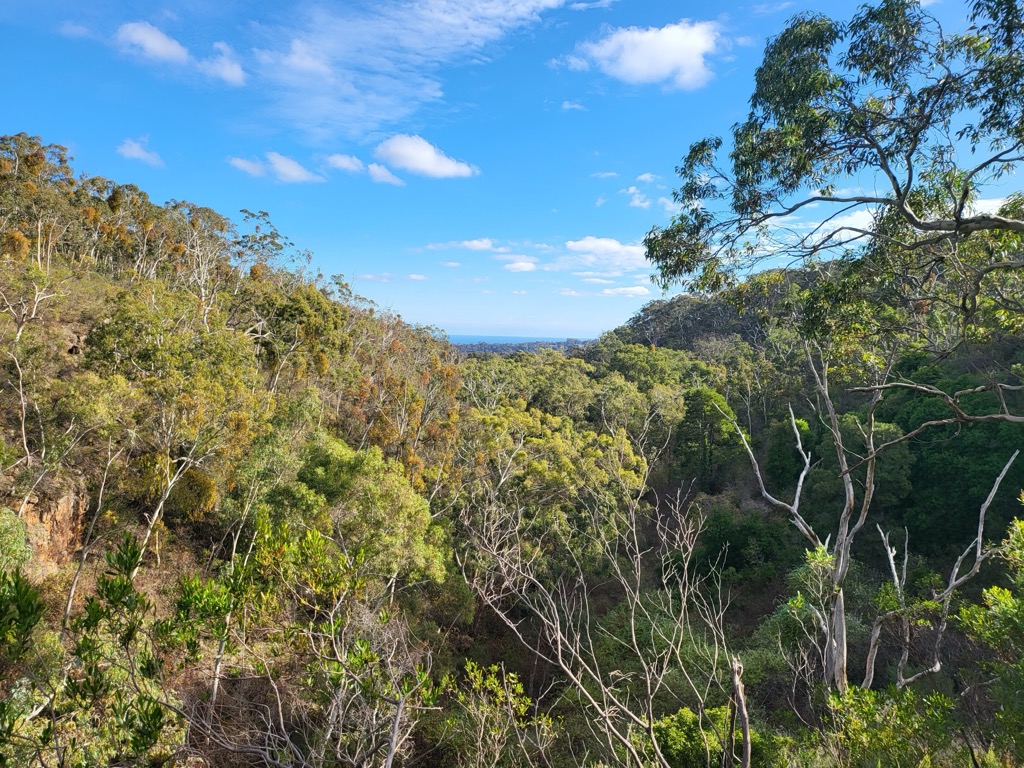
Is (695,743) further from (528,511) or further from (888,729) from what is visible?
(528,511)

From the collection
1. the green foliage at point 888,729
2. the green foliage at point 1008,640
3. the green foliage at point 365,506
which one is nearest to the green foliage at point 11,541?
the green foliage at point 365,506

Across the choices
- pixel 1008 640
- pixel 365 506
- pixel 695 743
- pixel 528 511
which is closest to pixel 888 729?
pixel 1008 640

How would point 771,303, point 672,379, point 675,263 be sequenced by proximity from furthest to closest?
point 672,379, point 771,303, point 675,263

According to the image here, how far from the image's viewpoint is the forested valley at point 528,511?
3740 mm

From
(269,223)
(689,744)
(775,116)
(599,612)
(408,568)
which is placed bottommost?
(599,612)

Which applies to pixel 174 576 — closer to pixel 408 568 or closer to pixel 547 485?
pixel 408 568

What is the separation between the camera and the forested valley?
12.3 ft

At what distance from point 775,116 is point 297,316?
1712cm

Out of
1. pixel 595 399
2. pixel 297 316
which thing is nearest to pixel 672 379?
pixel 595 399

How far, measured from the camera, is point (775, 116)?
16.6ft

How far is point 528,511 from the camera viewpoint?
574 inches

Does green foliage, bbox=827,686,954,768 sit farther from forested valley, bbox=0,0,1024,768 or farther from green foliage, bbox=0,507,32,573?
green foliage, bbox=0,507,32,573

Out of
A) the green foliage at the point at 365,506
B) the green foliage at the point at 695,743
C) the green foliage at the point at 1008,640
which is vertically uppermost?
the green foliage at the point at 1008,640

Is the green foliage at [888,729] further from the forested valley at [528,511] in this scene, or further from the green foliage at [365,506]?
the green foliage at [365,506]
